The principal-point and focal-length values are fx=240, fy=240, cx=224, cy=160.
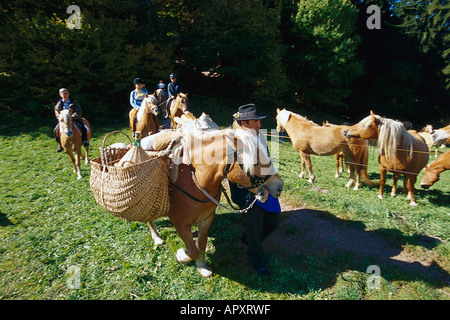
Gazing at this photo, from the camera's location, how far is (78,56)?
1343cm


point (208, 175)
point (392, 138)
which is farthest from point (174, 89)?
point (208, 175)

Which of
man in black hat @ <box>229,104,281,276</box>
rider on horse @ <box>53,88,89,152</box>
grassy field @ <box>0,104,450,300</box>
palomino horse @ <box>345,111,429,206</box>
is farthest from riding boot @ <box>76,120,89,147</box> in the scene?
palomino horse @ <box>345,111,429,206</box>

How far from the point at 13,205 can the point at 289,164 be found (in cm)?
863

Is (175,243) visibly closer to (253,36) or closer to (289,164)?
(289,164)

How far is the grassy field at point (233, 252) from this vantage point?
11.4ft

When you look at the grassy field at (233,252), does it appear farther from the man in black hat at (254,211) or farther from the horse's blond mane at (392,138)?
the horse's blond mane at (392,138)

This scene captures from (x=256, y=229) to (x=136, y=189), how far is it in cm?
189

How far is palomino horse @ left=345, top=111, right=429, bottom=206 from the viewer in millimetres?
6047

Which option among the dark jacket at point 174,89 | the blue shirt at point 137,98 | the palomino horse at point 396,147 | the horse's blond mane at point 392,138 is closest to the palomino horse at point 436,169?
the palomino horse at point 396,147

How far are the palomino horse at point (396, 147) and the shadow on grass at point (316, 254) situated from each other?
2.22m

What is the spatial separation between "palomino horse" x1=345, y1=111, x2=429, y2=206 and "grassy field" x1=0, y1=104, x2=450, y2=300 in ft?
2.92

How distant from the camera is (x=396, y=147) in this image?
19.8 ft

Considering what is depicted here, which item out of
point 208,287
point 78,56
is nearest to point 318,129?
point 208,287

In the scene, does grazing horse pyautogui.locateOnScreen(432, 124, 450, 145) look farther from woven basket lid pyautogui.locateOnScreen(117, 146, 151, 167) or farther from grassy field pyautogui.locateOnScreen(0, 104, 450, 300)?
woven basket lid pyautogui.locateOnScreen(117, 146, 151, 167)
